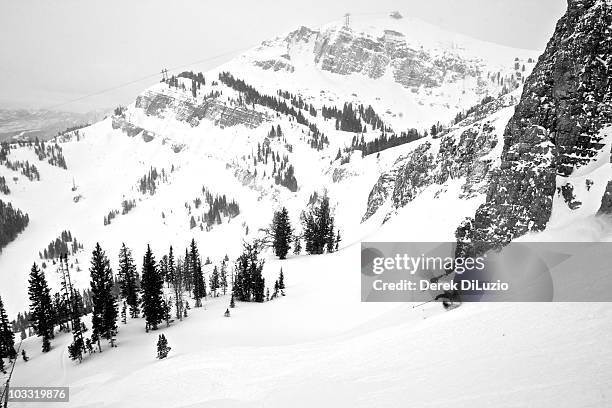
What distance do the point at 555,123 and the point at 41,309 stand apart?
65722 mm

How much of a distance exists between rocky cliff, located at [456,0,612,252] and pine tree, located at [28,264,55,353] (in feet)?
186

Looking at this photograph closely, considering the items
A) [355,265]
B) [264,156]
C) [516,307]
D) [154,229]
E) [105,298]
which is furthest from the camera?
[264,156]

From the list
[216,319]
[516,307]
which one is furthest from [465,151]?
[216,319]

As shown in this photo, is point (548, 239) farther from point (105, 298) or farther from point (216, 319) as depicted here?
point (105, 298)

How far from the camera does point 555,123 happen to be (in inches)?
1022

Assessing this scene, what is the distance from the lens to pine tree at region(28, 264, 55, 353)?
46.9 meters

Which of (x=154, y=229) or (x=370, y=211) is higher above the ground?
(x=370, y=211)

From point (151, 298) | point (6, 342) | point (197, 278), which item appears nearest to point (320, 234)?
point (197, 278)

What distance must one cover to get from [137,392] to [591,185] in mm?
33422

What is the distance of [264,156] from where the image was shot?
18700 cm

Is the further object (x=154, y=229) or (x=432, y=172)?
(x=154, y=229)

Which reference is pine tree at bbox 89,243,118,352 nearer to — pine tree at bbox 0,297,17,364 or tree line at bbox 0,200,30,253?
pine tree at bbox 0,297,17,364

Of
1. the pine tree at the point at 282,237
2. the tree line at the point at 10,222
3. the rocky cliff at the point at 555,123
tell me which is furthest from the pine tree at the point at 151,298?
the tree line at the point at 10,222

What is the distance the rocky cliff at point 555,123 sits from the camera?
2462 cm
